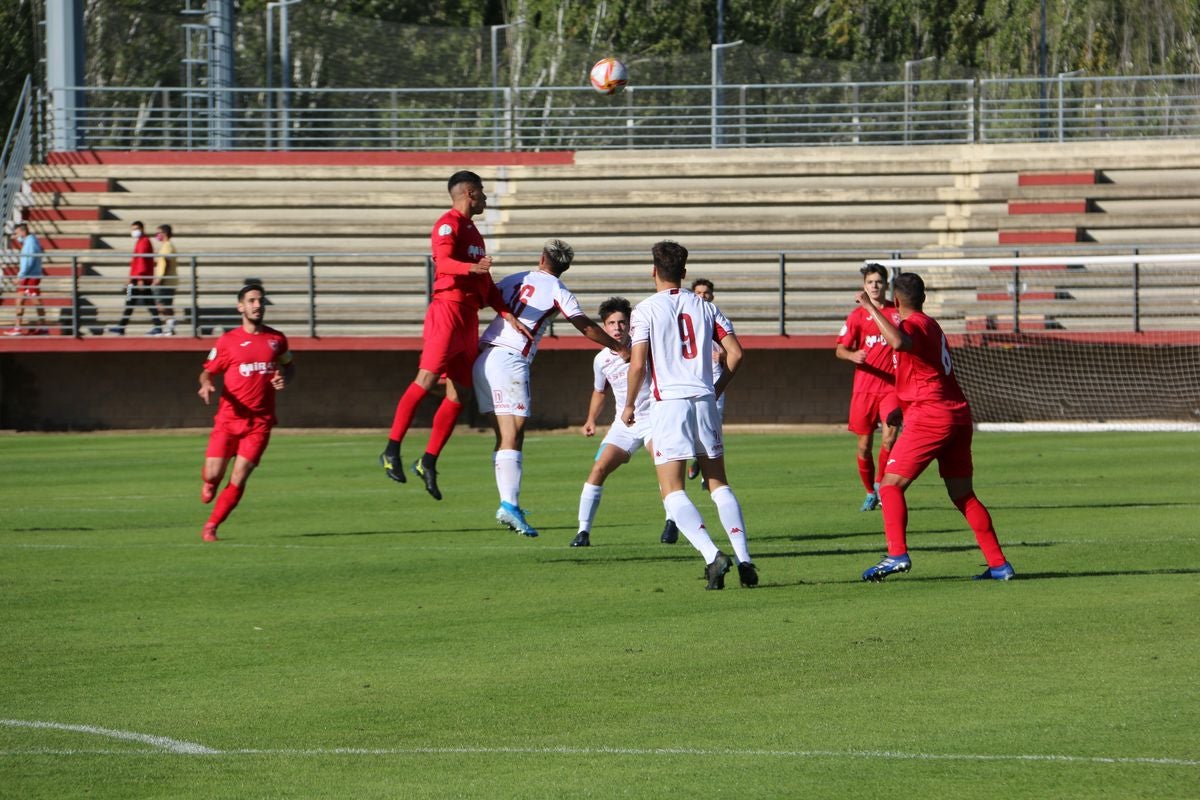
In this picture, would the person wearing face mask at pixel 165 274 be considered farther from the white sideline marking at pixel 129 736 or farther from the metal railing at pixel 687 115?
the white sideline marking at pixel 129 736

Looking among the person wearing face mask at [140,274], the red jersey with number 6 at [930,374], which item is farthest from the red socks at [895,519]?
the person wearing face mask at [140,274]

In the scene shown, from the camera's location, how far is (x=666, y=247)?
10008 mm

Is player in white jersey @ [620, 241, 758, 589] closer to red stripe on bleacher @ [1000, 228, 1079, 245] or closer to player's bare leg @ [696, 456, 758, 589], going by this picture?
player's bare leg @ [696, 456, 758, 589]

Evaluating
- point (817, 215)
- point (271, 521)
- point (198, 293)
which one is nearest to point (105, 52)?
point (198, 293)

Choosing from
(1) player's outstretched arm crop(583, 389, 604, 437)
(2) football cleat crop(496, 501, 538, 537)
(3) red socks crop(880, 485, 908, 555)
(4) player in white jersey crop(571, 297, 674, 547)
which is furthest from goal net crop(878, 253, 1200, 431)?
(3) red socks crop(880, 485, 908, 555)

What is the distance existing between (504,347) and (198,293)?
57.3ft

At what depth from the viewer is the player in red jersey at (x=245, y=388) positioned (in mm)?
13688

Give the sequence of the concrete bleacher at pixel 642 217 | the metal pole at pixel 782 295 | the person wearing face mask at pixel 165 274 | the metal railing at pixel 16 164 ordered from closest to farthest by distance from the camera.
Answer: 1. the metal pole at pixel 782 295
2. the person wearing face mask at pixel 165 274
3. the concrete bleacher at pixel 642 217
4. the metal railing at pixel 16 164

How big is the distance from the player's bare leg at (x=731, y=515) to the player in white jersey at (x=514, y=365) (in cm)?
276

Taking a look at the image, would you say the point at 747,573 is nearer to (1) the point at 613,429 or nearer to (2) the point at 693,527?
(2) the point at 693,527

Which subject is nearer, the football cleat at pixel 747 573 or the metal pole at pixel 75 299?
the football cleat at pixel 747 573

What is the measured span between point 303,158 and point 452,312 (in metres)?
22.5

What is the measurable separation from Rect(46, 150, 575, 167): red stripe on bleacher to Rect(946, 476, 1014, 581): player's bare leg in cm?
2421

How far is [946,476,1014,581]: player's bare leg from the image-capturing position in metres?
10.2
